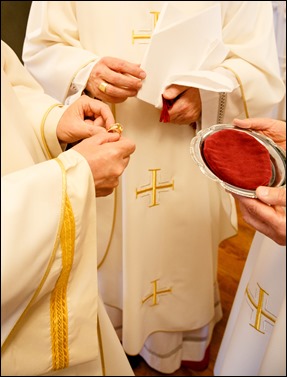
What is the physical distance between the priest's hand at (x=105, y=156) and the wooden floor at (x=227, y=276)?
1.65ft

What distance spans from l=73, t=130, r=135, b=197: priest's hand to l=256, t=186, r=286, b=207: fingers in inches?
11.0

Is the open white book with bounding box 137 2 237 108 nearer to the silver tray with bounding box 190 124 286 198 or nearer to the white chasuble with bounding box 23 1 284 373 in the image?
the white chasuble with bounding box 23 1 284 373

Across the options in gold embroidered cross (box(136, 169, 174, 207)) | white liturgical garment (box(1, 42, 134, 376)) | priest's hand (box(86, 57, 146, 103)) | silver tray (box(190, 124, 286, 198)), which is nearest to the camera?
white liturgical garment (box(1, 42, 134, 376))

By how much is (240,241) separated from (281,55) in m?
2.19

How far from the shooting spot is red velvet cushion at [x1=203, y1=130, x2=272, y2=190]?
0.85m

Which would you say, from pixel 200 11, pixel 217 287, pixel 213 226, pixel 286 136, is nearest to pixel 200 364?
pixel 217 287

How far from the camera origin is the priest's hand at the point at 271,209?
0.79 meters

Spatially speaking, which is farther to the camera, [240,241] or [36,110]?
[240,241]

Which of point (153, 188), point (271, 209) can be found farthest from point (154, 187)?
point (271, 209)

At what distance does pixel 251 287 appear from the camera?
1.11 meters

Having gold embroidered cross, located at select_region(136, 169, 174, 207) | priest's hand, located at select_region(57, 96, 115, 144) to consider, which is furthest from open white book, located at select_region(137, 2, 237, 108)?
gold embroidered cross, located at select_region(136, 169, 174, 207)

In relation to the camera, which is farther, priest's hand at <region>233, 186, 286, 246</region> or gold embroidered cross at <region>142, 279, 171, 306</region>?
gold embroidered cross at <region>142, 279, 171, 306</region>

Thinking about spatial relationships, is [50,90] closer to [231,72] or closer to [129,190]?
[129,190]

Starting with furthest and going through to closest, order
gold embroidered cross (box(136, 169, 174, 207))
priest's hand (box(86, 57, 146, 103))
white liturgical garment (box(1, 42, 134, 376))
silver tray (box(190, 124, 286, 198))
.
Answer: gold embroidered cross (box(136, 169, 174, 207)), priest's hand (box(86, 57, 146, 103)), silver tray (box(190, 124, 286, 198)), white liturgical garment (box(1, 42, 134, 376))
